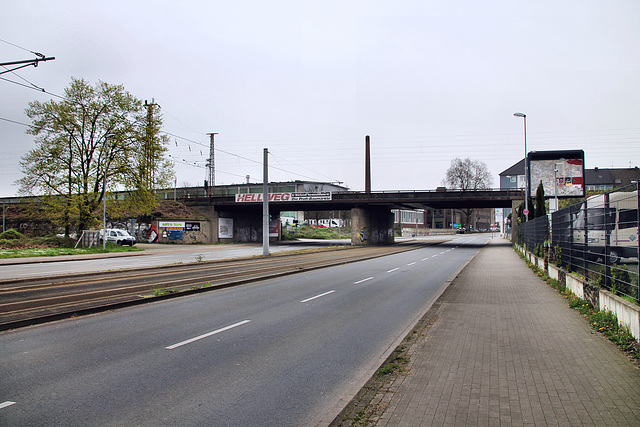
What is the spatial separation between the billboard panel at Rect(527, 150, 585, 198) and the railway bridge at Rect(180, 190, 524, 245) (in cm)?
862

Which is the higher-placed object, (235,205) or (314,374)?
(235,205)

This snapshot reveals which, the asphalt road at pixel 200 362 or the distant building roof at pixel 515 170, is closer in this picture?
the asphalt road at pixel 200 362

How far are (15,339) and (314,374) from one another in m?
5.06

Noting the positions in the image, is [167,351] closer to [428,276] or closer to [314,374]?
[314,374]

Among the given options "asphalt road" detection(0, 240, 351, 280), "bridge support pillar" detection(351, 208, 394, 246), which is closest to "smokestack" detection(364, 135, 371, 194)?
"bridge support pillar" detection(351, 208, 394, 246)

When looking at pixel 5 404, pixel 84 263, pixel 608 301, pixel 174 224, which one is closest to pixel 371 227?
pixel 174 224

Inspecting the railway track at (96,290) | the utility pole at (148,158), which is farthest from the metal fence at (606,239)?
the utility pole at (148,158)

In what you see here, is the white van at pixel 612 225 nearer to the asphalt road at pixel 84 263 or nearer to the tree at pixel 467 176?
the asphalt road at pixel 84 263

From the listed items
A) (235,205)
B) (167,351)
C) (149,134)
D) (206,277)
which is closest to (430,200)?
(235,205)

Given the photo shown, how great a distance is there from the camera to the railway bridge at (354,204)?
47844mm

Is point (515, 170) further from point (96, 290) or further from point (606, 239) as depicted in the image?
point (96, 290)

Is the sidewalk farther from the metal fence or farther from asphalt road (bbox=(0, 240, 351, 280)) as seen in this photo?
asphalt road (bbox=(0, 240, 351, 280))

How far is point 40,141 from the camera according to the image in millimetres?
38281

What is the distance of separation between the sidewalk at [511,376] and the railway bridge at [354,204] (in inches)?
1557
